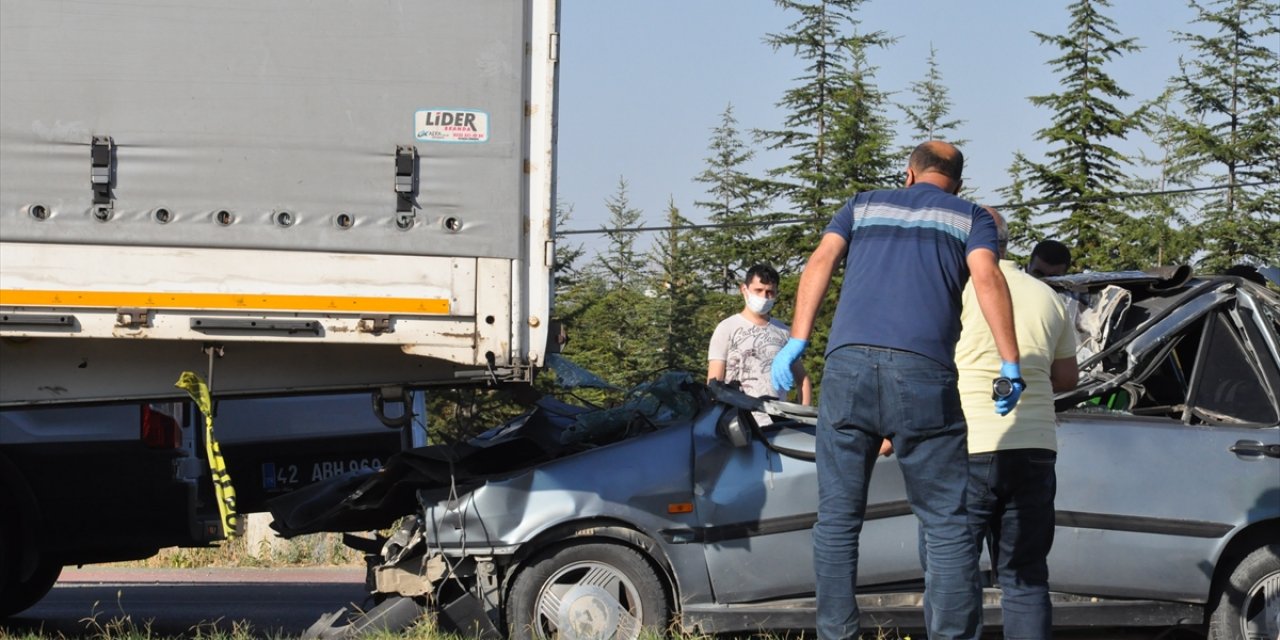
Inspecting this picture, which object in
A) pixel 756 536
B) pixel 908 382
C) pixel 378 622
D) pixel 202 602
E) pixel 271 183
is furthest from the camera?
pixel 202 602

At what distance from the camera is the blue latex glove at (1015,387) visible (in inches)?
194

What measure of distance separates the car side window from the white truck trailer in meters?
3.00

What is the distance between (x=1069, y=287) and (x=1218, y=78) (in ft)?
82.7

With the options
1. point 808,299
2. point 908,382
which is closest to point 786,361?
point 808,299

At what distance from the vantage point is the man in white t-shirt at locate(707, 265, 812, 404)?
25.8ft

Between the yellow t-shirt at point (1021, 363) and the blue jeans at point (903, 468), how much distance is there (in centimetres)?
50

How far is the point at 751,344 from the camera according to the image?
7883 mm

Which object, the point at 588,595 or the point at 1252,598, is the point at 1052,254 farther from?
the point at 588,595

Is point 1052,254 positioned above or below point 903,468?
above

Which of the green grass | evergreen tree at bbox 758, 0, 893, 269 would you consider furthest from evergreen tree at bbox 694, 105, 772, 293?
the green grass

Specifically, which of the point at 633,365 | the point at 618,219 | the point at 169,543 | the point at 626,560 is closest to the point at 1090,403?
the point at 626,560

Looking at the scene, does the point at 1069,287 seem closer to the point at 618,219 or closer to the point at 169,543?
the point at 169,543

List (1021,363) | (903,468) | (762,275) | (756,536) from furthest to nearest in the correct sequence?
(762,275), (756,536), (1021,363), (903,468)

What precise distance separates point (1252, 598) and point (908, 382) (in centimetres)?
240
